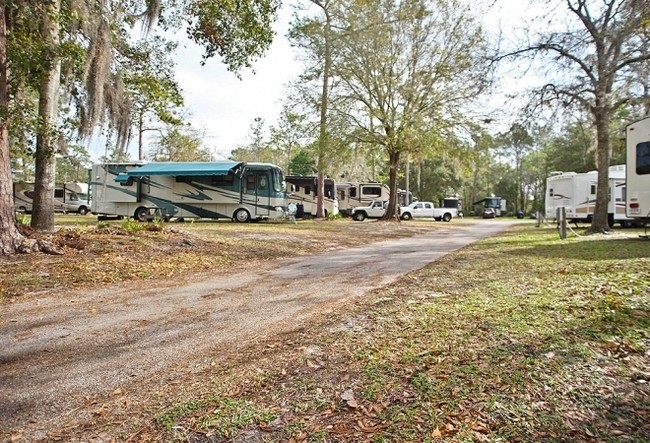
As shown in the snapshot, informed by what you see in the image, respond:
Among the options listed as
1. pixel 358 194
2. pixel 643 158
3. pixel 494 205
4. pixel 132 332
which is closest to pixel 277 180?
pixel 643 158

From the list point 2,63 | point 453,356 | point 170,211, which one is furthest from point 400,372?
point 170,211

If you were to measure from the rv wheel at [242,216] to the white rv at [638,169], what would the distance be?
1397cm

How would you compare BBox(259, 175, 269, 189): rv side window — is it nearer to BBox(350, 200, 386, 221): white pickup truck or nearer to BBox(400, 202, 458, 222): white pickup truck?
BBox(350, 200, 386, 221): white pickup truck

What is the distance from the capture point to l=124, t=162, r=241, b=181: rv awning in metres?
18.3

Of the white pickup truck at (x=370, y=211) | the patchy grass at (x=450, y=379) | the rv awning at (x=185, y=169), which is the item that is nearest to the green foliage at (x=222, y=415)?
the patchy grass at (x=450, y=379)

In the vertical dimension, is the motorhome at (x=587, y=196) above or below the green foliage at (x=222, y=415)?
above

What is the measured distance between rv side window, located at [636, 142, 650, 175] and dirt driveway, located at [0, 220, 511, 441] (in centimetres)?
808

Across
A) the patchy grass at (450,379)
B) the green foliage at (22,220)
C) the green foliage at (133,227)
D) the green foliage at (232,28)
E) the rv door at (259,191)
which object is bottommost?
the patchy grass at (450,379)

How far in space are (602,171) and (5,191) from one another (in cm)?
1527

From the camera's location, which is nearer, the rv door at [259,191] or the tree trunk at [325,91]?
the rv door at [259,191]

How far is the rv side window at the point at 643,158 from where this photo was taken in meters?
10.3

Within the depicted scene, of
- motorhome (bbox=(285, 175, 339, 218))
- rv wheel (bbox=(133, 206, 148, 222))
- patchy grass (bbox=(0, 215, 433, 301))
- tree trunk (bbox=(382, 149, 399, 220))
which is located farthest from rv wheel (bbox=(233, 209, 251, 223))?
motorhome (bbox=(285, 175, 339, 218))

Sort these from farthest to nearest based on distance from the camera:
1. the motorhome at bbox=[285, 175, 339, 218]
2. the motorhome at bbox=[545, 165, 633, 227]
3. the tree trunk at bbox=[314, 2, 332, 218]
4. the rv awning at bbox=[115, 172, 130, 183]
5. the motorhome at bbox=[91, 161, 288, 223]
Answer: the motorhome at bbox=[285, 175, 339, 218] < the tree trunk at bbox=[314, 2, 332, 218] < the rv awning at bbox=[115, 172, 130, 183] < the motorhome at bbox=[91, 161, 288, 223] < the motorhome at bbox=[545, 165, 633, 227]

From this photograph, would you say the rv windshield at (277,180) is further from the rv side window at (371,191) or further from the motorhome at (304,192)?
the rv side window at (371,191)
